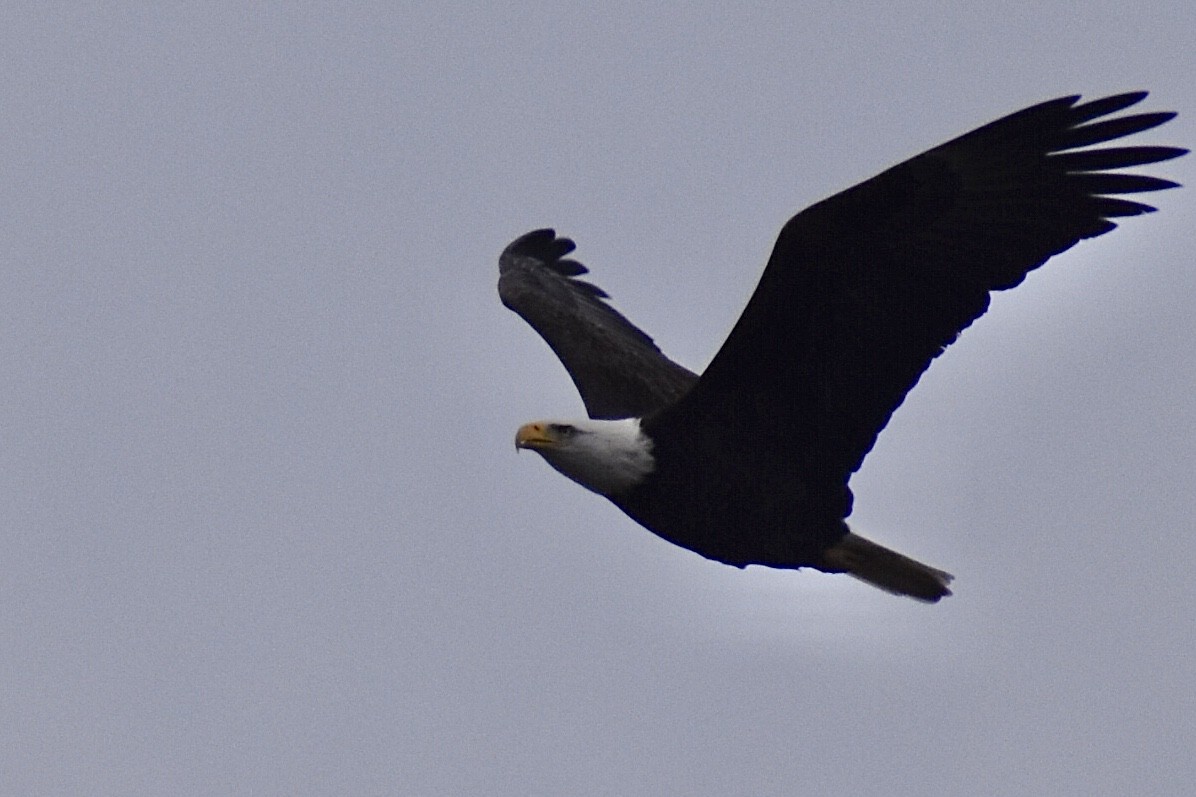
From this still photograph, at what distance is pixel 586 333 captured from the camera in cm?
1321

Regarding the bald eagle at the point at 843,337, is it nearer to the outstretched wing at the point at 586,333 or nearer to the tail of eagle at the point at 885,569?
the tail of eagle at the point at 885,569

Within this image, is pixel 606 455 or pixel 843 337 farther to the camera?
pixel 606 455

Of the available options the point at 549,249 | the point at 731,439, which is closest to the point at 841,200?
the point at 731,439

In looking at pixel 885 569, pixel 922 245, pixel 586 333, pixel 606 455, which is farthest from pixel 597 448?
pixel 586 333

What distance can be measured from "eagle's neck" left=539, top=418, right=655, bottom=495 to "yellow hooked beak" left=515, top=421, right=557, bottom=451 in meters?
0.05

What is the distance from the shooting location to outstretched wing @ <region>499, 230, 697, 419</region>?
12.6 metres

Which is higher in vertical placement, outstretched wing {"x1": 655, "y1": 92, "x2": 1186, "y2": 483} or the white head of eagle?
outstretched wing {"x1": 655, "y1": 92, "x2": 1186, "y2": 483}

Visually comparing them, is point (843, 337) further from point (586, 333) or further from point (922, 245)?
point (586, 333)

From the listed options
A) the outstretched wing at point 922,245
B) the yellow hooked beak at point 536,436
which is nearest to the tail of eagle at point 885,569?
the outstretched wing at point 922,245

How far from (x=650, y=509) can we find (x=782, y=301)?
3.60ft

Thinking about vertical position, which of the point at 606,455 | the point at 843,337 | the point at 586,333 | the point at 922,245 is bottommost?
the point at 606,455

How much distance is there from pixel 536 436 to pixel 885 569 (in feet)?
5.79

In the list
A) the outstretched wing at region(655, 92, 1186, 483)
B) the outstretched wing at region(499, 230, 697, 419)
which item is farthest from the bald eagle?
the outstretched wing at region(499, 230, 697, 419)

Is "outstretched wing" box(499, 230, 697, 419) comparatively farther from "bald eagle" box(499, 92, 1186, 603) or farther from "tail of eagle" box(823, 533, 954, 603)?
"tail of eagle" box(823, 533, 954, 603)
